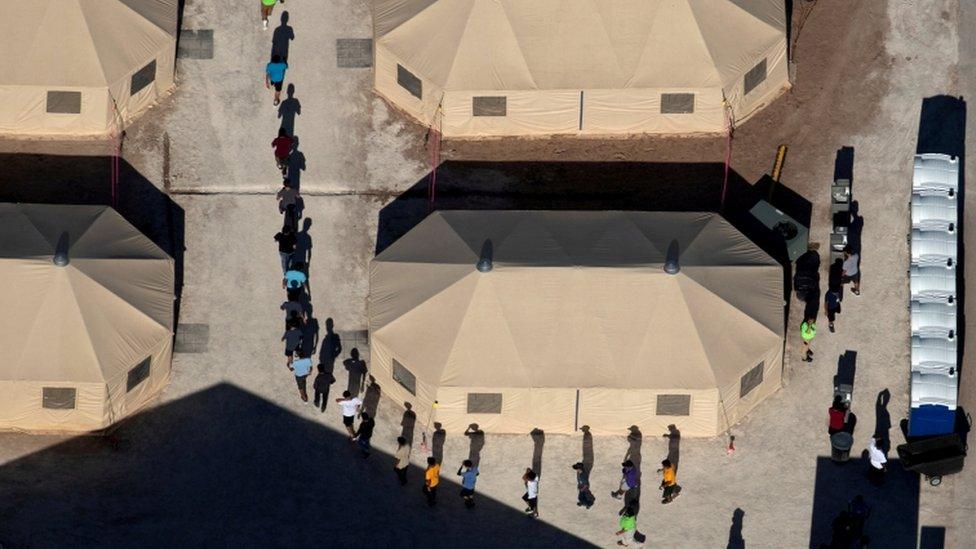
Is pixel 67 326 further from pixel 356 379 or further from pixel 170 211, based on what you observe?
pixel 356 379

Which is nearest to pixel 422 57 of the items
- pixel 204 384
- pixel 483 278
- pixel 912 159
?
pixel 483 278

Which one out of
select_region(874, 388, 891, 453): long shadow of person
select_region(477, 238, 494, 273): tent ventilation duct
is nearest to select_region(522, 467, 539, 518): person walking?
select_region(477, 238, 494, 273): tent ventilation duct

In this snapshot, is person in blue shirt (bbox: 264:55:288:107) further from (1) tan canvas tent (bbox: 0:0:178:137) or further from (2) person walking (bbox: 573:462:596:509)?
(2) person walking (bbox: 573:462:596:509)

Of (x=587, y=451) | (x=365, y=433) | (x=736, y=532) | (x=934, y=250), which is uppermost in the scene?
(x=934, y=250)

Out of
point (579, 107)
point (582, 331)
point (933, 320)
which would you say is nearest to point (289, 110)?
point (579, 107)

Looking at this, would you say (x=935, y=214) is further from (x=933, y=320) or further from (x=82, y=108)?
(x=82, y=108)

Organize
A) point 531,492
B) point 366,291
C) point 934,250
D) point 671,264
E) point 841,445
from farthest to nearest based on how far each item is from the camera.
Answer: point 366,291
point 934,250
point 841,445
point 531,492
point 671,264

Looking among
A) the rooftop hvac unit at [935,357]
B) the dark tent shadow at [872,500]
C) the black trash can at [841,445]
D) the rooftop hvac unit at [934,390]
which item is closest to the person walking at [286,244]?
the dark tent shadow at [872,500]

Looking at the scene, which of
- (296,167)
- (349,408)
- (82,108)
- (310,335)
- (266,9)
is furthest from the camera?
(266,9)
